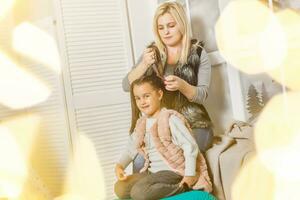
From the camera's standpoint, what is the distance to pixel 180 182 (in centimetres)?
167

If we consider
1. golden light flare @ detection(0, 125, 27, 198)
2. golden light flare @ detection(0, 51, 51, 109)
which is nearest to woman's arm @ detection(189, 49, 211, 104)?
golden light flare @ detection(0, 51, 51, 109)

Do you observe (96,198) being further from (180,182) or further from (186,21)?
(186,21)

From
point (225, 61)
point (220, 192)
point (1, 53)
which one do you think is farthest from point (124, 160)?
point (1, 53)

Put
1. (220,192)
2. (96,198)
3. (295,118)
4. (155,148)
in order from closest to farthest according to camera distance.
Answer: (295,118) → (220,192) → (155,148) → (96,198)

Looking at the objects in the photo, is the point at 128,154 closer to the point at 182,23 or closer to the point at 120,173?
the point at 120,173

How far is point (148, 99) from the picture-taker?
5.78 feet

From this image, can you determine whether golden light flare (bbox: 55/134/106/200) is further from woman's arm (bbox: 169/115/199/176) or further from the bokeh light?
the bokeh light

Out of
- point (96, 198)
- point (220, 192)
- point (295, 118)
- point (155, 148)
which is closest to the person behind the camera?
point (295, 118)

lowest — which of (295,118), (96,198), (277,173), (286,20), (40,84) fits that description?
(96,198)

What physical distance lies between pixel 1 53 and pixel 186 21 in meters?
0.81

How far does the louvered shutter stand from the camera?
1.89 m

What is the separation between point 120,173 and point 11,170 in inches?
18.4

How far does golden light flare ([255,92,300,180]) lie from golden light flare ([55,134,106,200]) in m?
0.71

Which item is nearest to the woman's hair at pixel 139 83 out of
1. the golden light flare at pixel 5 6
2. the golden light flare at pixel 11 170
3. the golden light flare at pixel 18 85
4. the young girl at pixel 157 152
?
the young girl at pixel 157 152
